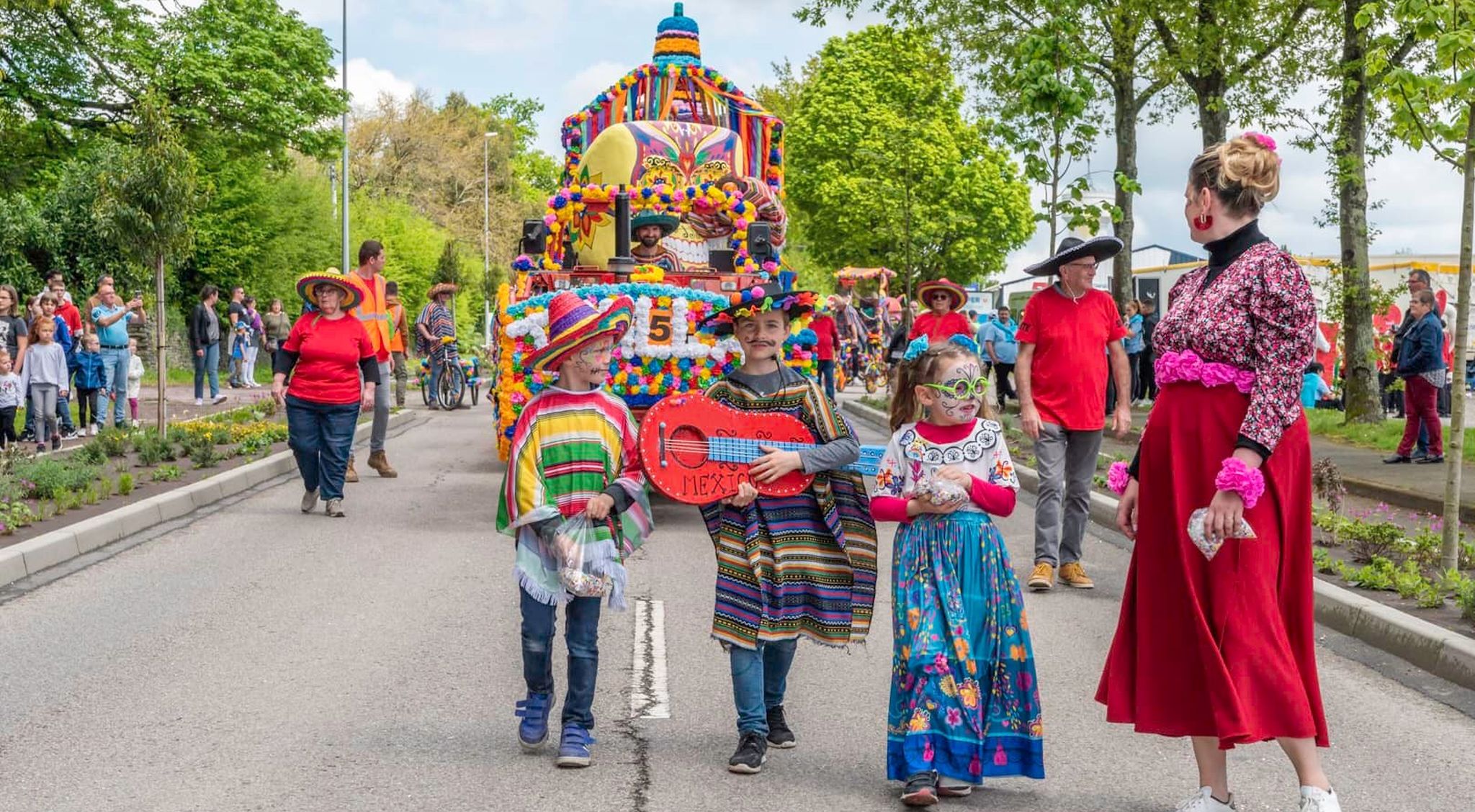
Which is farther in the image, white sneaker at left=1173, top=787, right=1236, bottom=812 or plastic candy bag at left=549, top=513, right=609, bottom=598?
plastic candy bag at left=549, top=513, right=609, bottom=598

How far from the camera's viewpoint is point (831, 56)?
2146 inches

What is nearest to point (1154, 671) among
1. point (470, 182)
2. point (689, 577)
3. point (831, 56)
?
point (689, 577)

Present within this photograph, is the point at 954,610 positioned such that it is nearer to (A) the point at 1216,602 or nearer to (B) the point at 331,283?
(A) the point at 1216,602

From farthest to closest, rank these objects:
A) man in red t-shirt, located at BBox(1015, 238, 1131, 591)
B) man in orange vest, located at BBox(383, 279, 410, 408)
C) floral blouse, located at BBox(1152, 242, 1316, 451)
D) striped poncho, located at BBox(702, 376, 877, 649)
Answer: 1. man in orange vest, located at BBox(383, 279, 410, 408)
2. man in red t-shirt, located at BBox(1015, 238, 1131, 591)
3. striped poncho, located at BBox(702, 376, 877, 649)
4. floral blouse, located at BBox(1152, 242, 1316, 451)

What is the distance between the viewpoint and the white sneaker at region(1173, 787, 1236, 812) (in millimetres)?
4652

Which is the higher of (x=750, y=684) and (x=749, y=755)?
(x=750, y=684)

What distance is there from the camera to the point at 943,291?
1355 centimetres

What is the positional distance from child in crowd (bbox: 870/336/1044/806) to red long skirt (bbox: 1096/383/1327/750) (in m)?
0.37

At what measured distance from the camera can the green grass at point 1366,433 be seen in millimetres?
17719

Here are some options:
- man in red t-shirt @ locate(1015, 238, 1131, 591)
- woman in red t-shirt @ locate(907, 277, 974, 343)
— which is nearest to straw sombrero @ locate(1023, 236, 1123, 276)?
man in red t-shirt @ locate(1015, 238, 1131, 591)

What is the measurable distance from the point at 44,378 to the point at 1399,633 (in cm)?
1344

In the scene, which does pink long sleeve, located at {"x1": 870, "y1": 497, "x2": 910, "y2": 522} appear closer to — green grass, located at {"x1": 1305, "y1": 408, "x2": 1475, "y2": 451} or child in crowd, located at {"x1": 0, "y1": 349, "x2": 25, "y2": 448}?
child in crowd, located at {"x1": 0, "y1": 349, "x2": 25, "y2": 448}

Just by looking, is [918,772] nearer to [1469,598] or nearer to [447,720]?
[447,720]

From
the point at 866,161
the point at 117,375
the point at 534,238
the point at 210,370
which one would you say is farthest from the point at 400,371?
the point at 866,161
